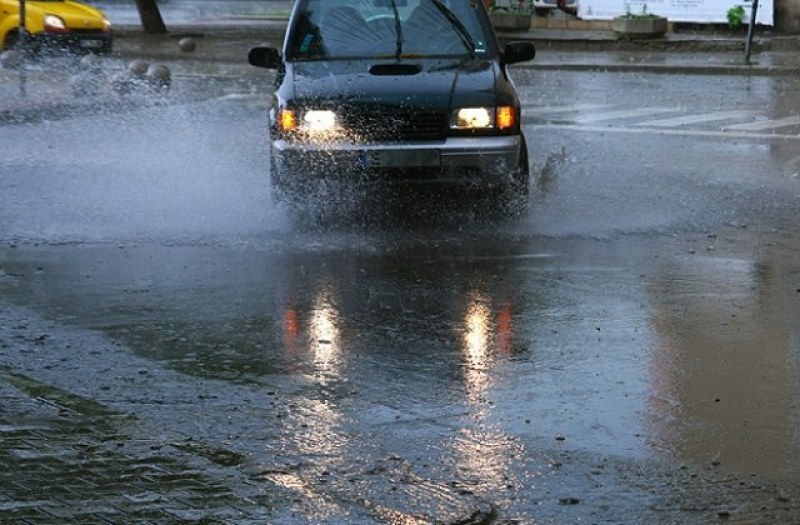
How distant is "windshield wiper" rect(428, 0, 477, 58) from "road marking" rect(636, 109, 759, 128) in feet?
20.3

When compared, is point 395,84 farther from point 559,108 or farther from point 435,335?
point 559,108

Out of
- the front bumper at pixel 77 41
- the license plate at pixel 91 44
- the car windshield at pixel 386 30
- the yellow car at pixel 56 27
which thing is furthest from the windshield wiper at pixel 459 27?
the license plate at pixel 91 44

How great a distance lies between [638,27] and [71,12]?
11576 millimetres

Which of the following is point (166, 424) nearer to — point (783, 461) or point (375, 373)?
point (375, 373)

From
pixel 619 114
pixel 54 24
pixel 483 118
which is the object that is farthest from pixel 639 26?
pixel 483 118

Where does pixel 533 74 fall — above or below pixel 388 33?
below

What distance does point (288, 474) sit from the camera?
18.3ft

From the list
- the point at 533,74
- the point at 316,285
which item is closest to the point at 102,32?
the point at 533,74

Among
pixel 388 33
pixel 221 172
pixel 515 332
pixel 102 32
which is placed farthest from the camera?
pixel 102 32

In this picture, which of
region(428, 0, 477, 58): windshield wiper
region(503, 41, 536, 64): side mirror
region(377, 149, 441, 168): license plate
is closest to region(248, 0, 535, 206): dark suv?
region(377, 149, 441, 168): license plate

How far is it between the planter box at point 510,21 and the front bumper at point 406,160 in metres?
22.5

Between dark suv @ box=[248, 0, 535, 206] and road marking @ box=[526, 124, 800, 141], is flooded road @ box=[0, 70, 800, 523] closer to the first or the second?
dark suv @ box=[248, 0, 535, 206]

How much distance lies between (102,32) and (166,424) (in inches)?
890

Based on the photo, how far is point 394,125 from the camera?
10812 mm
